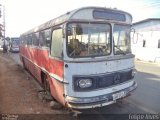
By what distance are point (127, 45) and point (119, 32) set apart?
0.62 m

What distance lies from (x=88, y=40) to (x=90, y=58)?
0.49 meters

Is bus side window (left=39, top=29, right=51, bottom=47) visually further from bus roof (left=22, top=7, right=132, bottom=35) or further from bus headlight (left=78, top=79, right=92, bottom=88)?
bus headlight (left=78, top=79, right=92, bottom=88)

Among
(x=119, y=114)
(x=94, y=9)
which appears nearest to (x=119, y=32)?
(x=94, y=9)

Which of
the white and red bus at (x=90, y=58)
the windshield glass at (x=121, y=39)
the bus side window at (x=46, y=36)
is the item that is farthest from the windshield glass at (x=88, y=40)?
the bus side window at (x=46, y=36)

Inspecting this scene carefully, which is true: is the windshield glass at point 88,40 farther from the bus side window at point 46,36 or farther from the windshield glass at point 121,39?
the bus side window at point 46,36

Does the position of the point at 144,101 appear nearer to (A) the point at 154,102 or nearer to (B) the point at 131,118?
(A) the point at 154,102

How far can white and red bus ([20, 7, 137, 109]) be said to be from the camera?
20.8 ft

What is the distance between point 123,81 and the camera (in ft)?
23.9

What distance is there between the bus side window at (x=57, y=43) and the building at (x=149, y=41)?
2179 cm

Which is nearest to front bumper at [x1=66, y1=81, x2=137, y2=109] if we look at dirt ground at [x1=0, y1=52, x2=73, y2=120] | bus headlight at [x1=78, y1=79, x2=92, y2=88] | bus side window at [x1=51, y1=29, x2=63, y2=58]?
bus headlight at [x1=78, y1=79, x2=92, y2=88]

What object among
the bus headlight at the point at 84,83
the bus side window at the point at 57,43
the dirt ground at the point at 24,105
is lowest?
the dirt ground at the point at 24,105

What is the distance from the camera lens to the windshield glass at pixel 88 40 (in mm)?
6445

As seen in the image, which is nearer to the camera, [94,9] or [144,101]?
[94,9]

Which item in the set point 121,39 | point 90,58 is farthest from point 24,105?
point 121,39
